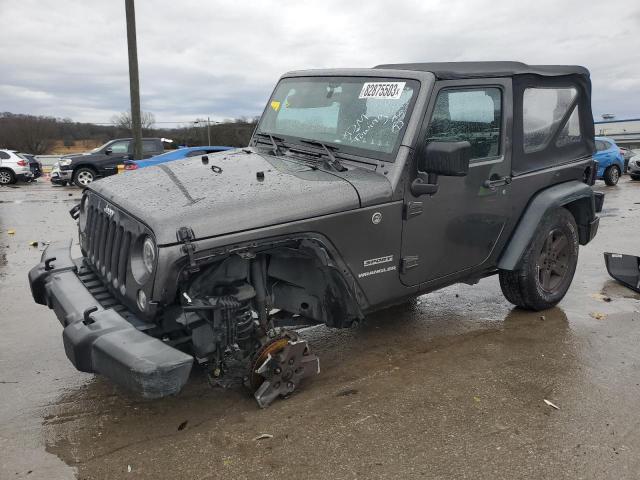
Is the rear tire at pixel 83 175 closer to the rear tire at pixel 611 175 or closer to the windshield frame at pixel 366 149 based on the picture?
the windshield frame at pixel 366 149

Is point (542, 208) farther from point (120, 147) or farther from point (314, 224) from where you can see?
point (120, 147)

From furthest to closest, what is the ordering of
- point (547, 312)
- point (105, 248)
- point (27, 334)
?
point (547, 312) → point (27, 334) → point (105, 248)

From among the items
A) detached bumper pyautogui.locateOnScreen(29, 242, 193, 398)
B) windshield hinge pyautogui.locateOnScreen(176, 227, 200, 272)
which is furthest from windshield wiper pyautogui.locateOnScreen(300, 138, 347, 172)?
detached bumper pyautogui.locateOnScreen(29, 242, 193, 398)

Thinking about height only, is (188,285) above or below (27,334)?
above

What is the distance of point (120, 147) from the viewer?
1839 centimetres

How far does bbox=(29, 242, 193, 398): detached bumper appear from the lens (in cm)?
263

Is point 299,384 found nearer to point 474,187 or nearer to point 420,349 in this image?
point 420,349

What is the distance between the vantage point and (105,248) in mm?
3523

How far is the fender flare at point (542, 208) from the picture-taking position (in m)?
4.49

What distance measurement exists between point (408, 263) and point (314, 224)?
2.89ft

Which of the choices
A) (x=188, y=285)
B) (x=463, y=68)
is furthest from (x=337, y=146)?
(x=188, y=285)

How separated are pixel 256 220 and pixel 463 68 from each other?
212 centimetres

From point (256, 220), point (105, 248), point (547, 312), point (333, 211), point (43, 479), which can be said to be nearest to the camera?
point (43, 479)

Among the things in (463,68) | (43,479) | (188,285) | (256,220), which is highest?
(463,68)
